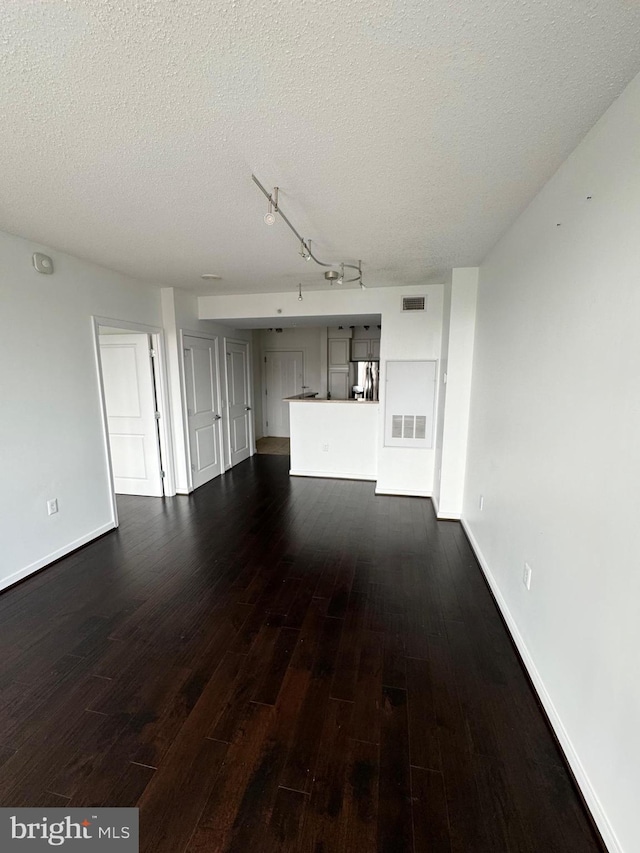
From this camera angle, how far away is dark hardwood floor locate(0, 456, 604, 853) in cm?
125

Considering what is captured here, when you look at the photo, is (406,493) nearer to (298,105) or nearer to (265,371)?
(298,105)

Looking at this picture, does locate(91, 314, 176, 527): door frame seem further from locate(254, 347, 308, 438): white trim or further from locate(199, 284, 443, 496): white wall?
locate(254, 347, 308, 438): white trim

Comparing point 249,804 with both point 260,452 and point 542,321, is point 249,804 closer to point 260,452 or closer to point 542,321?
point 542,321

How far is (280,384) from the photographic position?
7934 mm

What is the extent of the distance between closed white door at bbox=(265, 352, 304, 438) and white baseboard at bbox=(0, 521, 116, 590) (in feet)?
15.8

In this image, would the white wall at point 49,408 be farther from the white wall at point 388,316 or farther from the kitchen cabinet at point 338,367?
Answer: the kitchen cabinet at point 338,367

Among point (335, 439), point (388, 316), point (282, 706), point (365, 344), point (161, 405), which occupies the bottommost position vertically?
point (282, 706)

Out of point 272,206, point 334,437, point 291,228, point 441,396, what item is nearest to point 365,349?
point 334,437

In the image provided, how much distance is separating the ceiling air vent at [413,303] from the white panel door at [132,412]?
3025 millimetres

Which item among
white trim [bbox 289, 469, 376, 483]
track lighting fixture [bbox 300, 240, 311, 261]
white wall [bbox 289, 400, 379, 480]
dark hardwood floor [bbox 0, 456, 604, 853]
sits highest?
track lighting fixture [bbox 300, 240, 311, 261]

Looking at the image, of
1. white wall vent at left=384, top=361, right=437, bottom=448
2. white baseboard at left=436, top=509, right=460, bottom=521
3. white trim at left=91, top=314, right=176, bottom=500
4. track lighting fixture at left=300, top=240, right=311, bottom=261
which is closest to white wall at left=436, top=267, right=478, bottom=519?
white baseboard at left=436, top=509, right=460, bottom=521

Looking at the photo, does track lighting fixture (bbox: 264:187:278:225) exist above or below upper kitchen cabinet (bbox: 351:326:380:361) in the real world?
above

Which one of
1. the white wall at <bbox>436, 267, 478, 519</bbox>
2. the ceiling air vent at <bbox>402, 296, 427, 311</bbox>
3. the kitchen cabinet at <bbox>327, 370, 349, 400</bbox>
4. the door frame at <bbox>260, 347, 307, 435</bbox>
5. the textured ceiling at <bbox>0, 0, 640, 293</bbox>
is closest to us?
the textured ceiling at <bbox>0, 0, 640, 293</bbox>

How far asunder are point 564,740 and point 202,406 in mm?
4650
